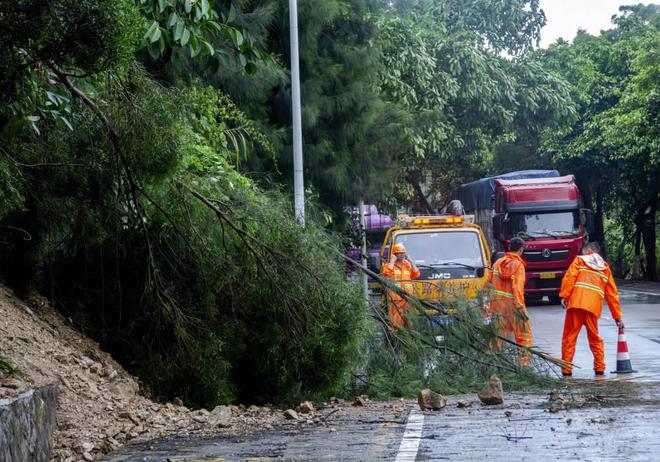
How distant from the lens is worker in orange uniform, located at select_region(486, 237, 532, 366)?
13.3 m

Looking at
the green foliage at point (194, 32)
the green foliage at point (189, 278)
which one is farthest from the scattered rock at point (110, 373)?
the green foliage at point (194, 32)

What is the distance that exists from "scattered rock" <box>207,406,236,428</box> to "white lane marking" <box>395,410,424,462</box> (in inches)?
64.6

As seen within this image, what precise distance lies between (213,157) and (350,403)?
316 centimetres

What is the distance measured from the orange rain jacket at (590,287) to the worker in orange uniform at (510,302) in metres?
0.68

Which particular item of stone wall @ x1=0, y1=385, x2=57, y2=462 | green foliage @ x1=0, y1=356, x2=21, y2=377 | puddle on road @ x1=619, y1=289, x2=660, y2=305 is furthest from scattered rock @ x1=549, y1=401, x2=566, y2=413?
puddle on road @ x1=619, y1=289, x2=660, y2=305

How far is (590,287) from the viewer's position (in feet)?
46.7

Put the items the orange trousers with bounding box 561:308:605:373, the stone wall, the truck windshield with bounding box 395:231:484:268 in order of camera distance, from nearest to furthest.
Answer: the stone wall
the orange trousers with bounding box 561:308:605:373
the truck windshield with bounding box 395:231:484:268

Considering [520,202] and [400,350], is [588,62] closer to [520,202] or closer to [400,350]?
[520,202]

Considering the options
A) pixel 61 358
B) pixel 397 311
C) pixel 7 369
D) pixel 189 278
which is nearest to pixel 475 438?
pixel 7 369

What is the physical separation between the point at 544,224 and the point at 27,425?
24.4 meters

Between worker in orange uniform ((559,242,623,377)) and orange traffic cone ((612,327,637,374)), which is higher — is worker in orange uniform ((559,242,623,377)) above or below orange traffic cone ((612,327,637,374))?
above

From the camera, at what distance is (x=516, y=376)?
41.4 feet

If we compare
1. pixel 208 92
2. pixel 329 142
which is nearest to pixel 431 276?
pixel 329 142

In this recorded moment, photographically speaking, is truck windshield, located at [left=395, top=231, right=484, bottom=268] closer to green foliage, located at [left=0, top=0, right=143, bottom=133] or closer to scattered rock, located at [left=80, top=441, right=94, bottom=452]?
scattered rock, located at [left=80, top=441, right=94, bottom=452]
